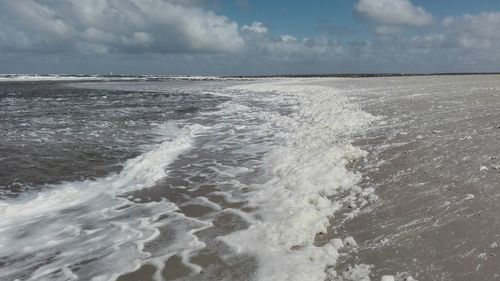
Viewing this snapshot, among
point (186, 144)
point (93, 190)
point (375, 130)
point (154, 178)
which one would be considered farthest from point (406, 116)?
point (93, 190)

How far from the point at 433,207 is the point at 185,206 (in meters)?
4.10

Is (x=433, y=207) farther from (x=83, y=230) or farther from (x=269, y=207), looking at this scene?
A: (x=83, y=230)

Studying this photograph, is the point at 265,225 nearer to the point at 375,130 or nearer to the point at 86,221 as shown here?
the point at 86,221

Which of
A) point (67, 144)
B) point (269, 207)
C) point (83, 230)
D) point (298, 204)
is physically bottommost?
point (67, 144)

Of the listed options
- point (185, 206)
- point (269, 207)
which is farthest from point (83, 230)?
point (269, 207)

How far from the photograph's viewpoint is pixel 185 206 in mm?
8258

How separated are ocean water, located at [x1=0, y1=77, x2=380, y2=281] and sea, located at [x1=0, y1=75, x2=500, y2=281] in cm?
3

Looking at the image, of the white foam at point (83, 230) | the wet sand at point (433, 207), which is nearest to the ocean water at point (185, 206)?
the white foam at point (83, 230)

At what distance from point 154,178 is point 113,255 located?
4.43 m

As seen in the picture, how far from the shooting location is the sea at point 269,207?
5.22 metres

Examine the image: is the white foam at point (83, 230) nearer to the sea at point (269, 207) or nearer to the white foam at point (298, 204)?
the sea at point (269, 207)

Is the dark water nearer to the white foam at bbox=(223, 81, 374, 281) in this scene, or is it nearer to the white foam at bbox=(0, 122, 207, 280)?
the white foam at bbox=(0, 122, 207, 280)

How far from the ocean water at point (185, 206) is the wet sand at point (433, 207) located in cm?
32

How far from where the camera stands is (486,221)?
552 cm
